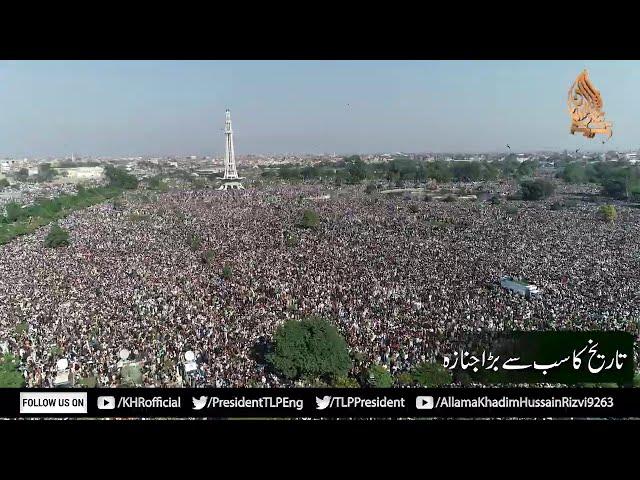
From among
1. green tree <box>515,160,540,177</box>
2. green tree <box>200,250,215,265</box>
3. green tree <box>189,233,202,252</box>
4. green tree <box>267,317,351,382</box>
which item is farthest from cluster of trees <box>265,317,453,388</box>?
green tree <box>515,160,540,177</box>

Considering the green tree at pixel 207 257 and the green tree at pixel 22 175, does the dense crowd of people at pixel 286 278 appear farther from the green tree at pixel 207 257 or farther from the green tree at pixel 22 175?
the green tree at pixel 22 175

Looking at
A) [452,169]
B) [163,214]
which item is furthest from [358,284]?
[163,214]

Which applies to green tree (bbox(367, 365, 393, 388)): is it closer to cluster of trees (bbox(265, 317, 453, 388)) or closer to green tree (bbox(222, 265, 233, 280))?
cluster of trees (bbox(265, 317, 453, 388))

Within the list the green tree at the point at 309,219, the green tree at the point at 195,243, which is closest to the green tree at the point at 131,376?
the green tree at the point at 195,243
